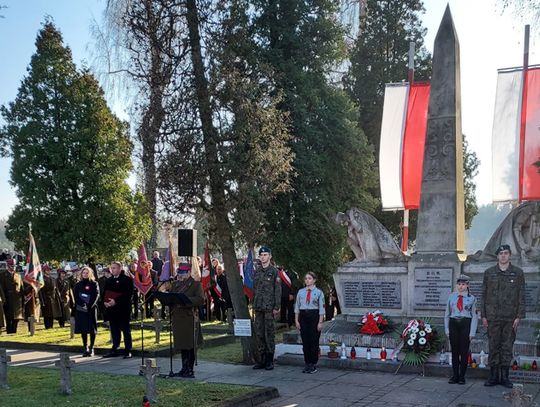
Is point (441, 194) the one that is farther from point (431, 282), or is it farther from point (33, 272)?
point (33, 272)

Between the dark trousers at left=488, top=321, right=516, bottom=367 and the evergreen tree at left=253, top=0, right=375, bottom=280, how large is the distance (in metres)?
10.4

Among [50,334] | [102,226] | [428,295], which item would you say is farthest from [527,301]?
[102,226]

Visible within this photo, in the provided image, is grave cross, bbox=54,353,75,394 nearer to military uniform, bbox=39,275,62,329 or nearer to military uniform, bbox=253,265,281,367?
military uniform, bbox=253,265,281,367

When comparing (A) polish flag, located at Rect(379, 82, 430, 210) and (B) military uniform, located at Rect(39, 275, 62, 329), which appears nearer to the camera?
(A) polish flag, located at Rect(379, 82, 430, 210)

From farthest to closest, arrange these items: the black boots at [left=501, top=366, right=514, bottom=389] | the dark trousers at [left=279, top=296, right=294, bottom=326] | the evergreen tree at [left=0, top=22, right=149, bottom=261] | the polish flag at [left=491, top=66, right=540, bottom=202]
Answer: the evergreen tree at [left=0, top=22, right=149, bottom=261] < the dark trousers at [left=279, top=296, right=294, bottom=326] < the polish flag at [left=491, top=66, right=540, bottom=202] < the black boots at [left=501, top=366, right=514, bottom=389]

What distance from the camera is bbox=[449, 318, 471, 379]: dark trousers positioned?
34.8ft

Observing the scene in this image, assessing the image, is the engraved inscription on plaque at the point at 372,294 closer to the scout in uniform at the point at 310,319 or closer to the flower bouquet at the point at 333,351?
the flower bouquet at the point at 333,351

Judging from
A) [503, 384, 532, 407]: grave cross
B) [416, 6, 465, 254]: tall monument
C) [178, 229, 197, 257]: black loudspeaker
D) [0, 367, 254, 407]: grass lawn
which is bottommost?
[0, 367, 254, 407]: grass lawn

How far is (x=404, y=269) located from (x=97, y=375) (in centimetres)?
658

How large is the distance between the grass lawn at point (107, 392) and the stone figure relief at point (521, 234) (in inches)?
266

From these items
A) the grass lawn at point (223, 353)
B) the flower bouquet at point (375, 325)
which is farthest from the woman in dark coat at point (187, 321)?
the flower bouquet at point (375, 325)

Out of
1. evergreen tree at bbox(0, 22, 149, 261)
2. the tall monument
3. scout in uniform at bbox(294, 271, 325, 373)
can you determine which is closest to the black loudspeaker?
scout in uniform at bbox(294, 271, 325, 373)

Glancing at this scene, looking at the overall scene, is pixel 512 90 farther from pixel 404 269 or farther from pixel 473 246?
pixel 473 246

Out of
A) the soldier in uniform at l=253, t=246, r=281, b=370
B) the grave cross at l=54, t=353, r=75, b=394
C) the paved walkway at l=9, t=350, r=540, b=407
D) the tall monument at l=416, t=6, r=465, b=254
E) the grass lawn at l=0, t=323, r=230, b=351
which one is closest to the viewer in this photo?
the paved walkway at l=9, t=350, r=540, b=407
